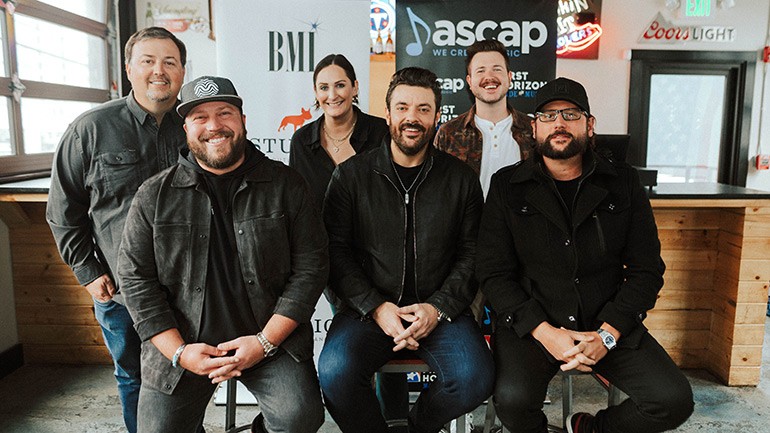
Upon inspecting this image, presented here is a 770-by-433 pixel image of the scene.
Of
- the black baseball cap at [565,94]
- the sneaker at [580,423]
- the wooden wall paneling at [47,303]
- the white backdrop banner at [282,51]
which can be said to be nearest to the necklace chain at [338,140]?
the white backdrop banner at [282,51]

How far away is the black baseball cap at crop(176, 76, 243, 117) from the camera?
1.74 m

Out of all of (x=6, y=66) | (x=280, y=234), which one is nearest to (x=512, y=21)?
(x=280, y=234)

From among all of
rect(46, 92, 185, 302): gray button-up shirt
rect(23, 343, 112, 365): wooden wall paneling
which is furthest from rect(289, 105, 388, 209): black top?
rect(23, 343, 112, 365): wooden wall paneling

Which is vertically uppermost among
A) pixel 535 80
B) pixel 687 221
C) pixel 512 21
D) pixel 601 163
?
pixel 512 21

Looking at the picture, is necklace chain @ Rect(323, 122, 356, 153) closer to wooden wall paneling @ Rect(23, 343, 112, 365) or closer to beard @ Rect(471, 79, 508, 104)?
beard @ Rect(471, 79, 508, 104)

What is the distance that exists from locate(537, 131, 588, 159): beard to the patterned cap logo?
1.13 m

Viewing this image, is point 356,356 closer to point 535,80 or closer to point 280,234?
point 280,234

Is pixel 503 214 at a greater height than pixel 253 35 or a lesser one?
lesser

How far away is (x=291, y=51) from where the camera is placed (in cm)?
268

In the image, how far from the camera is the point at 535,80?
312 centimetres

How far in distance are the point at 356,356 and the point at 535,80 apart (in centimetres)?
196

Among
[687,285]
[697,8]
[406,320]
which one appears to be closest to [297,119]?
[406,320]

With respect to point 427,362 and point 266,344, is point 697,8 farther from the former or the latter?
point 266,344

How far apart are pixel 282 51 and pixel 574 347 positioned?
1818 millimetres
